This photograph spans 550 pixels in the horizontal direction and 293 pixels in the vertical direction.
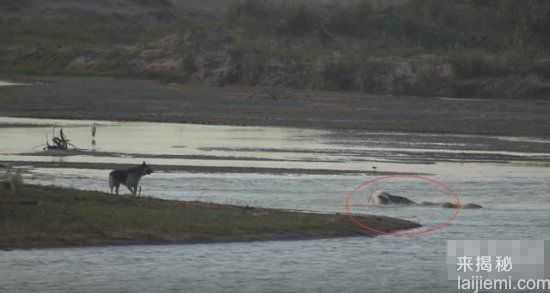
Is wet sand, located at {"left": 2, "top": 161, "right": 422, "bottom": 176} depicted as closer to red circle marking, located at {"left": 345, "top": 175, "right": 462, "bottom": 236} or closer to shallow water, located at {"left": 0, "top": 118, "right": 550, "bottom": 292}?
shallow water, located at {"left": 0, "top": 118, "right": 550, "bottom": 292}

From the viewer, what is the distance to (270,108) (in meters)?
69.2

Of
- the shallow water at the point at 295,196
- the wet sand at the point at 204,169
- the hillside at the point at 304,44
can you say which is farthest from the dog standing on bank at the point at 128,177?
the hillside at the point at 304,44

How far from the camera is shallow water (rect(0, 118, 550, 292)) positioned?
22047 millimetres

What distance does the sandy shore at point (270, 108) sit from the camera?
60.0m

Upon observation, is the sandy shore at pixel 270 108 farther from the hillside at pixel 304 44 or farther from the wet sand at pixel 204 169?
the wet sand at pixel 204 169

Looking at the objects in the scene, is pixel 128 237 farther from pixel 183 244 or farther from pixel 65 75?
pixel 65 75

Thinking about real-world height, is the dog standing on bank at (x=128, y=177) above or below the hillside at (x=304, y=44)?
below

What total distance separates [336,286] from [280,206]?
29.9 feet

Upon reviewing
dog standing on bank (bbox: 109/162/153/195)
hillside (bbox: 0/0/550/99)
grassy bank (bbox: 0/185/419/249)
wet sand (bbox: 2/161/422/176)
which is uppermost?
hillside (bbox: 0/0/550/99)

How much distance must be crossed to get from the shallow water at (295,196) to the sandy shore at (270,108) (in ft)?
12.8

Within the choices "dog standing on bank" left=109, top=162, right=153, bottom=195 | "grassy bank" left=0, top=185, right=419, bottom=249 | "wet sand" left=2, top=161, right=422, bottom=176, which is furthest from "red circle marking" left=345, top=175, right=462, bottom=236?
"dog standing on bank" left=109, top=162, right=153, bottom=195

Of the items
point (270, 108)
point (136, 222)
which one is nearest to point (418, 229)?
point (136, 222)

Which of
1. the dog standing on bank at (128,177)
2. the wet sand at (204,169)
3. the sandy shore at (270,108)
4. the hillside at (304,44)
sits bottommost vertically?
the dog standing on bank at (128,177)

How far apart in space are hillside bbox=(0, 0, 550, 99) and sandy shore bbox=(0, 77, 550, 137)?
6438mm
